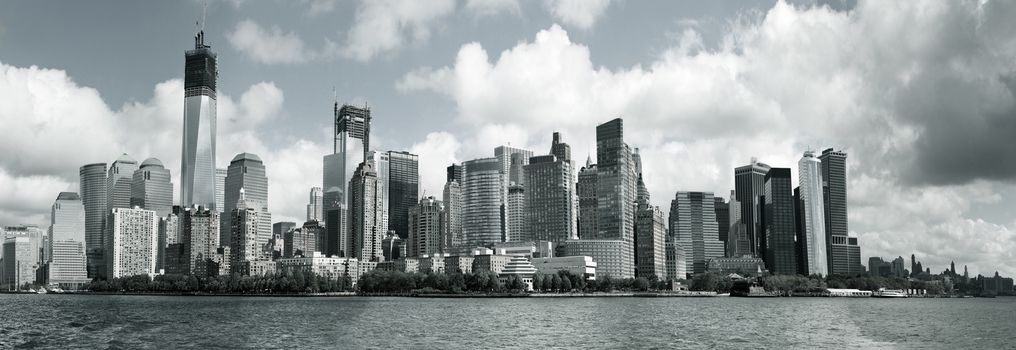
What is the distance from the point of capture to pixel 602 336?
9825cm

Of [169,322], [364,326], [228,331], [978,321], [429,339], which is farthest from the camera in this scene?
[978,321]

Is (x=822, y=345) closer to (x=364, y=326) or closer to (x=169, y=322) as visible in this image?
(x=364, y=326)

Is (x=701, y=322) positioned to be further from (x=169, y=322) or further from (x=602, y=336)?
(x=169, y=322)

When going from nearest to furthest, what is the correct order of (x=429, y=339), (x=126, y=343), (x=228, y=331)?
(x=126, y=343) → (x=429, y=339) → (x=228, y=331)

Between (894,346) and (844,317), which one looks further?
(844,317)

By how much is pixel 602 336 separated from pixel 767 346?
1767cm

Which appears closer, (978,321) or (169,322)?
(169,322)

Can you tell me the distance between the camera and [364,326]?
4444 inches

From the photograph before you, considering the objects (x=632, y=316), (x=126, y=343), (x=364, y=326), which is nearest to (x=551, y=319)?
(x=632, y=316)

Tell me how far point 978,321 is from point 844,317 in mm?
18435

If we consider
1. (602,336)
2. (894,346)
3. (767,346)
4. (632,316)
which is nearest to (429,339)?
(602,336)

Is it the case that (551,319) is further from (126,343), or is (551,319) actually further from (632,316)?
(126,343)

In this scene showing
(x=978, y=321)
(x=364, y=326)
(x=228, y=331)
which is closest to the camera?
(x=228, y=331)

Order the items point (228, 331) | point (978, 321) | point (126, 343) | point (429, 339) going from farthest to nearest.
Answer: point (978, 321) → point (228, 331) → point (429, 339) → point (126, 343)
